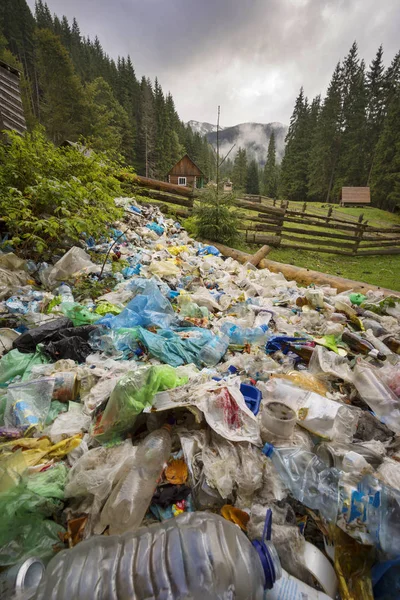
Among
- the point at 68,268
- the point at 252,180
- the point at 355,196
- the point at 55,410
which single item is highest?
the point at 252,180

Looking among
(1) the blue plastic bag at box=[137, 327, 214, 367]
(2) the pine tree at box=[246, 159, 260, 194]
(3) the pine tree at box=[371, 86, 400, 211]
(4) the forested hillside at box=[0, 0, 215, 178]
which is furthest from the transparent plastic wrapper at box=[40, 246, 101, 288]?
(2) the pine tree at box=[246, 159, 260, 194]

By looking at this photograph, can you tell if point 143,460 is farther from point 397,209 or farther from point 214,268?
point 397,209

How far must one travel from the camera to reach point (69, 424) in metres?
1.81

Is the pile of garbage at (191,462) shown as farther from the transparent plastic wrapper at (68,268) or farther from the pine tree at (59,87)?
the pine tree at (59,87)

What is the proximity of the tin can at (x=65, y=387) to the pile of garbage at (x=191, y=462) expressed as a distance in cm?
1

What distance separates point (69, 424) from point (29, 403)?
370 millimetres

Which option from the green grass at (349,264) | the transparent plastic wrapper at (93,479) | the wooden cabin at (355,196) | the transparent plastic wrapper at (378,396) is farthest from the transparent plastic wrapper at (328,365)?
the wooden cabin at (355,196)

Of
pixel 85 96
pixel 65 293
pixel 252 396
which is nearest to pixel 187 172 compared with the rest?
pixel 85 96

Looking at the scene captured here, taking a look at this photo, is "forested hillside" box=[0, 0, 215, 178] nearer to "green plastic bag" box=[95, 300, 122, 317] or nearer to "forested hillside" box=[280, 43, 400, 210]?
"forested hillside" box=[280, 43, 400, 210]

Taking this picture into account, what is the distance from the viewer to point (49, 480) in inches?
55.2

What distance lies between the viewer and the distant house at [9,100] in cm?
788

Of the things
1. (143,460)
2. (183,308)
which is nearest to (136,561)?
(143,460)

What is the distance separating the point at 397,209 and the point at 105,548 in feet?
100

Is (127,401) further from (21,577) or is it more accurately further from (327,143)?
(327,143)
